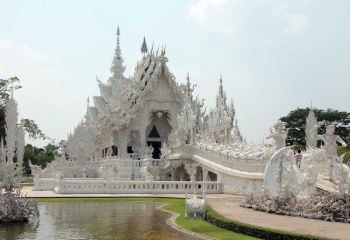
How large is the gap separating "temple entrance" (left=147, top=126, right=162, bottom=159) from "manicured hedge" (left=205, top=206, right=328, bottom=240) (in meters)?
28.5

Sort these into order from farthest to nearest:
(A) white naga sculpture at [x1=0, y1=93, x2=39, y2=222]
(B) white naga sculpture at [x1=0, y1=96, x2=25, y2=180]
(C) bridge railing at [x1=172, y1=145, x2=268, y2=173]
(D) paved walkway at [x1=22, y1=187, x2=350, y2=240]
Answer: (C) bridge railing at [x1=172, y1=145, x2=268, y2=173]
(B) white naga sculpture at [x1=0, y1=96, x2=25, y2=180]
(A) white naga sculpture at [x1=0, y1=93, x2=39, y2=222]
(D) paved walkway at [x1=22, y1=187, x2=350, y2=240]

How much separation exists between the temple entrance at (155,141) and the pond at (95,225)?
77.0 ft

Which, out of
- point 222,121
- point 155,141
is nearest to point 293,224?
point 222,121

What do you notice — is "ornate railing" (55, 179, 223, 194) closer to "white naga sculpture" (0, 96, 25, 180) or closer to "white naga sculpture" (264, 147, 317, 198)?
"white naga sculpture" (264, 147, 317, 198)

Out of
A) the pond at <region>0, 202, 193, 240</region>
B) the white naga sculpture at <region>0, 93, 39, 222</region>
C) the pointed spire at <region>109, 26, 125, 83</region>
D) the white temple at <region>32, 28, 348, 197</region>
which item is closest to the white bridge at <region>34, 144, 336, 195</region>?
the white temple at <region>32, 28, 348, 197</region>

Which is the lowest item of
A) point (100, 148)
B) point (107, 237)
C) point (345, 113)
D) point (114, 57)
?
point (107, 237)

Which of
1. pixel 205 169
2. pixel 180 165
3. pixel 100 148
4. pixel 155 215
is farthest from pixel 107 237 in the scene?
pixel 100 148

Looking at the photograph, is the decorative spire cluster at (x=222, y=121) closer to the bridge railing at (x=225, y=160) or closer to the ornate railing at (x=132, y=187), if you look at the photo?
the bridge railing at (x=225, y=160)

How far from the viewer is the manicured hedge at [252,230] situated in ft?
29.5

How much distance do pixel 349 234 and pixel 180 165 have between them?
68.2 ft

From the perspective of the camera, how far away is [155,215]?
14.6 meters

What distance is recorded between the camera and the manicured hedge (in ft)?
29.5

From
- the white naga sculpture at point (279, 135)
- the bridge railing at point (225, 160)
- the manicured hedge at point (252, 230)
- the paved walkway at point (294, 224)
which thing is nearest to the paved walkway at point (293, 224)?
the paved walkway at point (294, 224)

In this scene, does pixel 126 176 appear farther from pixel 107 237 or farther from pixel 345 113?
pixel 345 113
